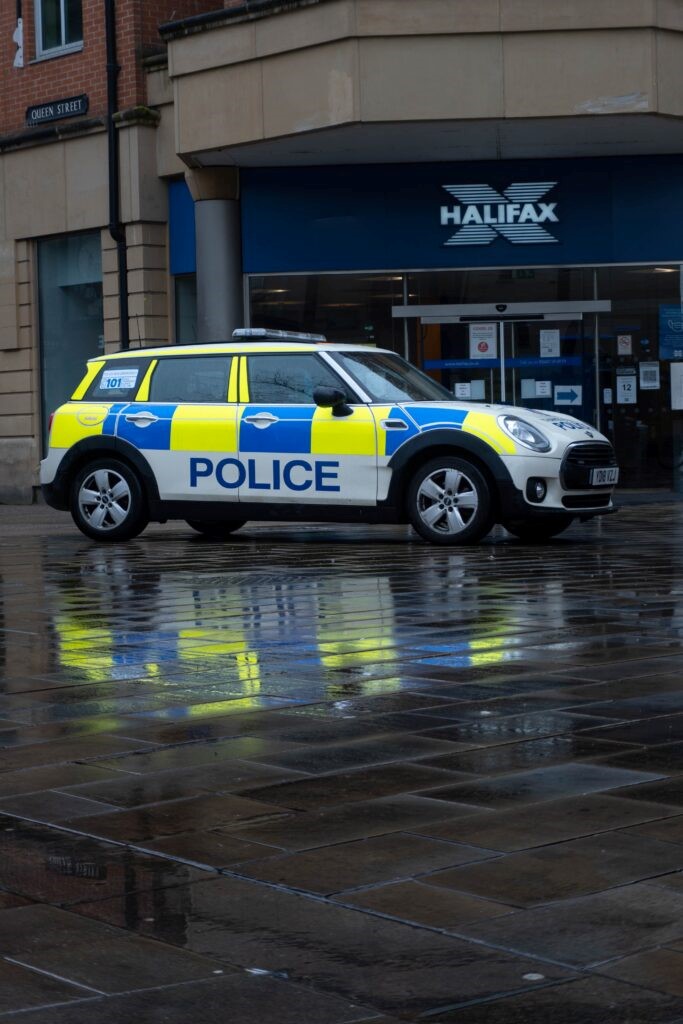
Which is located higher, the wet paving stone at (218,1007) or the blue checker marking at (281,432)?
the blue checker marking at (281,432)

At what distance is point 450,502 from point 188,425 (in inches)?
93.6

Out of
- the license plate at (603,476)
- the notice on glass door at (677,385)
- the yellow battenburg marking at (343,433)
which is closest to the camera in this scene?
the license plate at (603,476)

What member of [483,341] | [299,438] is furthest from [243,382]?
[483,341]

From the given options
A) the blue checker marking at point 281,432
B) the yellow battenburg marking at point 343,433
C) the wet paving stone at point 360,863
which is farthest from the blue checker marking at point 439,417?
the wet paving stone at point 360,863

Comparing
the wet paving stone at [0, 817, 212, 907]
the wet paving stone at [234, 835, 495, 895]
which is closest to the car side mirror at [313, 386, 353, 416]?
the wet paving stone at [0, 817, 212, 907]

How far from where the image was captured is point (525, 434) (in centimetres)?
1303

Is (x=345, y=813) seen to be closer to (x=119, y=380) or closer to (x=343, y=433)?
(x=343, y=433)

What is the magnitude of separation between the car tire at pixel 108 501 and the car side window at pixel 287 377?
1337 millimetres

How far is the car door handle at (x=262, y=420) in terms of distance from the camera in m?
13.8

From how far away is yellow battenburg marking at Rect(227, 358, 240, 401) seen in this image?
14156mm

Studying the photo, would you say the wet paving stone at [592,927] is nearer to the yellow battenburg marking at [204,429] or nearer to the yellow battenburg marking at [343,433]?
the yellow battenburg marking at [343,433]

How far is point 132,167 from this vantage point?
2330 cm

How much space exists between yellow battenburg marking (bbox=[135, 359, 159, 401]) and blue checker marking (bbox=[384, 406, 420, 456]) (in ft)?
7.76

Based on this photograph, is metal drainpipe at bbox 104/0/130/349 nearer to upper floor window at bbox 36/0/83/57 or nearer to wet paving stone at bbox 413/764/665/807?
upper floor window at bbox 36/0/83/57
